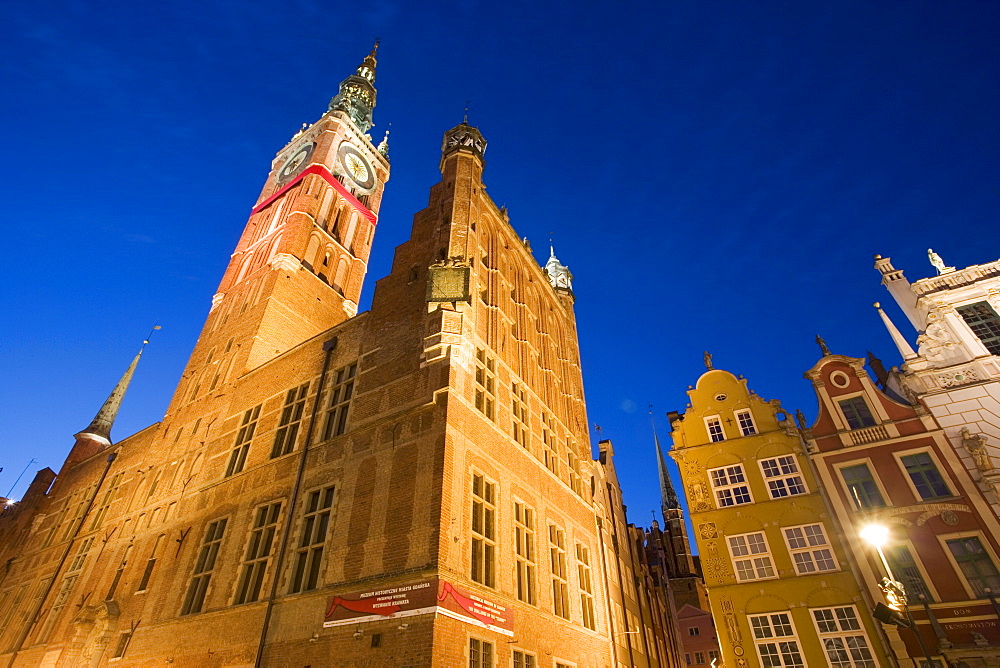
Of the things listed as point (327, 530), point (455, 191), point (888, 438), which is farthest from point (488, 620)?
point (888, 438)

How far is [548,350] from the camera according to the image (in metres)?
27.5

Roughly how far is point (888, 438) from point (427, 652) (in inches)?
835

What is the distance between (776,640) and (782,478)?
21.6 ft

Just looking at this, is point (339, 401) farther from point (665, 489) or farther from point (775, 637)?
point (665, 489)

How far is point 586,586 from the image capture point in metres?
21.7

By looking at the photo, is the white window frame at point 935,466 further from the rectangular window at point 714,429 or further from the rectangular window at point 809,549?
the rectangular window at point 714,429

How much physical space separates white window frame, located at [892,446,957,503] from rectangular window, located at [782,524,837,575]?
12.2ft

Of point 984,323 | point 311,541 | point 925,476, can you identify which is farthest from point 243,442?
point 984,323

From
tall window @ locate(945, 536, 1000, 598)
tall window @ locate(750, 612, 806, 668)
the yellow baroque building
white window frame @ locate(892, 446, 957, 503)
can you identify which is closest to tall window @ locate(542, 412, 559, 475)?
the yellow baroque building

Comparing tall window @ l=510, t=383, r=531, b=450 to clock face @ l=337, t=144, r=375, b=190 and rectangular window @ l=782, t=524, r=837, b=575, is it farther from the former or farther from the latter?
clock face @ l=337, t=144, r=375, b=190

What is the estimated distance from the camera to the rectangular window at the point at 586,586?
68.1 ft

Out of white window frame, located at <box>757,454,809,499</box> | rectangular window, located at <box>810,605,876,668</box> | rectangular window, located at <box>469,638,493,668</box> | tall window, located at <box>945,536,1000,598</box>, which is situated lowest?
rectangular window, located at <box>469,638,493,668</box>

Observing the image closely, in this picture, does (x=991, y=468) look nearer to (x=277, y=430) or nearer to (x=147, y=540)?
(x=277, y=430)

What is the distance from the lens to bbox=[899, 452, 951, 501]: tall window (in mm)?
20922
